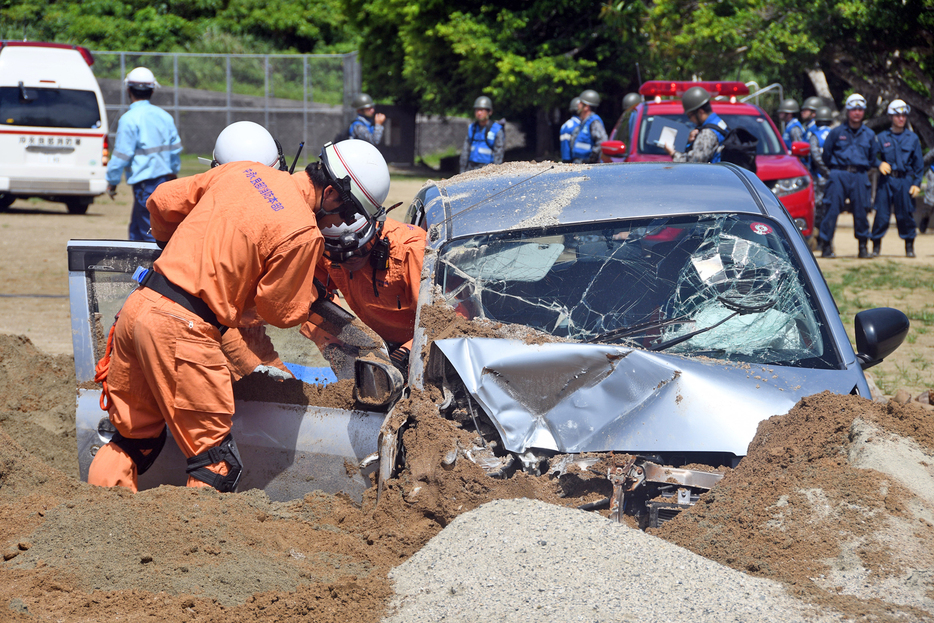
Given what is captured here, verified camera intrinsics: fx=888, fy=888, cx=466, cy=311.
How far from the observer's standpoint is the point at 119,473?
11.2 feet

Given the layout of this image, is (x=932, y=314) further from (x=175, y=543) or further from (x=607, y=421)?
(x=175, y=543)

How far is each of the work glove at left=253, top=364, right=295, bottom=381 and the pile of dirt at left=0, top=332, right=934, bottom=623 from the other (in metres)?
0.60

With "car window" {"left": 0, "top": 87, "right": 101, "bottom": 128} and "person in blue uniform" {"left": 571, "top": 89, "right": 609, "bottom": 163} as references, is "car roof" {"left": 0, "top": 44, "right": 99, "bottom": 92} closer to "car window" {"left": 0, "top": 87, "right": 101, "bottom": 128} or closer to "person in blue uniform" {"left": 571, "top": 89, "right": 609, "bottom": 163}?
"car window" {"left": 0, "top": 87, "right": 101, "bottom": 128}

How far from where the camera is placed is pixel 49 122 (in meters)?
13.3

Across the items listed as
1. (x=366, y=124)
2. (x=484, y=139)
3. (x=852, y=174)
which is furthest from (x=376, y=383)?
(x=484, y=139)

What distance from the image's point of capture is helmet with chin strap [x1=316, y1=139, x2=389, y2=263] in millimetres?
3605

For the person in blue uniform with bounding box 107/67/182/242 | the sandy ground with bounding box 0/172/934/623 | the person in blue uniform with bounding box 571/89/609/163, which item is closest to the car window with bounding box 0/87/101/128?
the person in blue uniform with bounding box 107/67/182/242

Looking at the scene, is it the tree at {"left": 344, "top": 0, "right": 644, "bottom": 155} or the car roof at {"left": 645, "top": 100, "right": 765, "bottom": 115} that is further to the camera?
the tree at {"left": 344, "top": 0, "right": 644, "bottom": 155}

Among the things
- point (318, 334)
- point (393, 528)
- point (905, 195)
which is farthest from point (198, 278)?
point (905, 195)

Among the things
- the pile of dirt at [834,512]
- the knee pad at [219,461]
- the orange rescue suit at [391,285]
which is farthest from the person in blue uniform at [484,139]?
the pile of dirt at [834,512]

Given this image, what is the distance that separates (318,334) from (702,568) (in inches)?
75.4

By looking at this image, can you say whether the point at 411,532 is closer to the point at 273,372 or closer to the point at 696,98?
the point at 273,372

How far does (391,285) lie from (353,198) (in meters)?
0.61

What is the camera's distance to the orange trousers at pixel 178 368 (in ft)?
10.6
